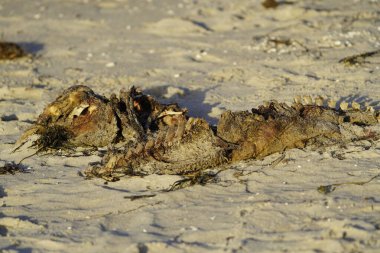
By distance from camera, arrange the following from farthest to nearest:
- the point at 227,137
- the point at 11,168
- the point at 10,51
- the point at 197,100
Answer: the point at 10,51 < the point at 197,100 < the point at 11,168 < the point at 227,137

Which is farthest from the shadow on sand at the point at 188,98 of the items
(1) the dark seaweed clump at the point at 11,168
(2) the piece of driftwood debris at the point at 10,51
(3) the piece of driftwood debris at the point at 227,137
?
(2) the piece of driftwood debris at the point at 10,51

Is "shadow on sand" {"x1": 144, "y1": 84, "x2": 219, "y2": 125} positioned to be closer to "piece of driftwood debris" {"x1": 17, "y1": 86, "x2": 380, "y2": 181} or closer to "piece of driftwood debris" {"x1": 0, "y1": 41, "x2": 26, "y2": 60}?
"piece of driftwood debris" {"x1": 17, "y1": 86, "x2": 380, "y2": 181}

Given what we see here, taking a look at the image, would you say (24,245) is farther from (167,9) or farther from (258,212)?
(167,9)

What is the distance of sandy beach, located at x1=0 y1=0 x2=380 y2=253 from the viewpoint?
342cm

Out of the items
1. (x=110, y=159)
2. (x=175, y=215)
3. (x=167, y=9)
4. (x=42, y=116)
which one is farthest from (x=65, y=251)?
(x=167, y=9)

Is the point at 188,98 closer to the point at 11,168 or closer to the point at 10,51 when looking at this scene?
the point at 11,168

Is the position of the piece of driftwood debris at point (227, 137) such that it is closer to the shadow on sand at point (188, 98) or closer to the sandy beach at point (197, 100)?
the sandy beach at point (197, 100)

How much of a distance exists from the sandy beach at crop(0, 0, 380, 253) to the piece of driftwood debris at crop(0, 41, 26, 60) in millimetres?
58

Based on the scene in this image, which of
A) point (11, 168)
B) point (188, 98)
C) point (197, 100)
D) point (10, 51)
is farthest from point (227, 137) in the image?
point (10, 51)

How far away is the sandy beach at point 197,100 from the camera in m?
3.42

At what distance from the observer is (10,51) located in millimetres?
7301

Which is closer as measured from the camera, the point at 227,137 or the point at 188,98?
the point at 227,137

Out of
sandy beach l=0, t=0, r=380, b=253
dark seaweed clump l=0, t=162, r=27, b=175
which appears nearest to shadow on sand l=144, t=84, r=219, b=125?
sandy beach l=0, t=0, r=380, b=253

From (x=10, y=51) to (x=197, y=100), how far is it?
8.70 feet
